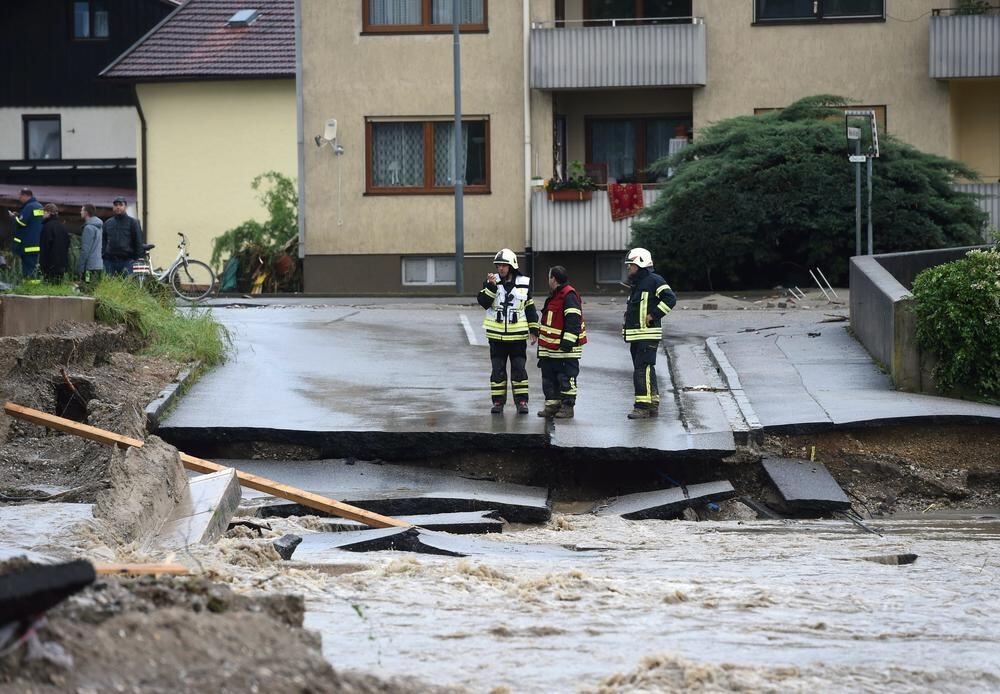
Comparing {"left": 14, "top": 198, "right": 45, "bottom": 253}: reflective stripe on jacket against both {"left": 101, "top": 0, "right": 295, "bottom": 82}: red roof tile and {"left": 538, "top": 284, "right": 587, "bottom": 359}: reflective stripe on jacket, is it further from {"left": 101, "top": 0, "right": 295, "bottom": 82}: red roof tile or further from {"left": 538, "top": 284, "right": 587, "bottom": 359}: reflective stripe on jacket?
{"left": 101, "top": 0, "right": 295, "bottom": 82}: red roof tile

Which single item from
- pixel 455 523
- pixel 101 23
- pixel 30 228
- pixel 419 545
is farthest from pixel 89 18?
pixel 419 545

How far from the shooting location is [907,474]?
12.2 metres

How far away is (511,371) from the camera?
1352 centimetres

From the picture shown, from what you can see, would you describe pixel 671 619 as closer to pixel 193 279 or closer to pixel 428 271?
pixel 193 279

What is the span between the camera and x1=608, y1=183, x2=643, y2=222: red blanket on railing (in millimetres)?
28844

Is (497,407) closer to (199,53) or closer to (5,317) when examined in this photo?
(5,317)

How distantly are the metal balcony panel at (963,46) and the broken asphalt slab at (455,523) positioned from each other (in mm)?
20538

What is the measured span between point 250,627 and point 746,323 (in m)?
16.3

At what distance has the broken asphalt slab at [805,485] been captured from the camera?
1108 cm

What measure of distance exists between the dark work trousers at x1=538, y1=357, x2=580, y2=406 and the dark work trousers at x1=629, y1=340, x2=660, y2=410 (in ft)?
1.80

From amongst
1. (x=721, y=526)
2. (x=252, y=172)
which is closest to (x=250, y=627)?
(x=721, y=526)

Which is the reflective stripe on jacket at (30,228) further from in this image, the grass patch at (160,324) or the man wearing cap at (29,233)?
the grass patch at (160,324)

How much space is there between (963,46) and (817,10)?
2817 mm

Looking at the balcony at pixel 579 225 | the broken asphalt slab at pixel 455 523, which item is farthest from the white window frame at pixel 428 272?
the broken asphalt slab at pixel 455 523
